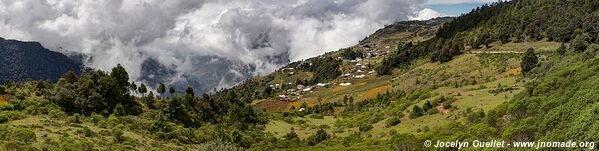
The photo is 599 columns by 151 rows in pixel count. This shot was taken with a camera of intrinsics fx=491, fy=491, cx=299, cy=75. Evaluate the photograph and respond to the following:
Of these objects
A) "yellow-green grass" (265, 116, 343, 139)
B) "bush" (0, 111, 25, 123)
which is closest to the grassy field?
"yellow-green grass" (265, 116, 343, 139)

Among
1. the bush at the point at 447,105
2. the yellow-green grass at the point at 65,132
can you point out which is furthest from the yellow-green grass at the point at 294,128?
the yellow-green grass at the point at 65,132

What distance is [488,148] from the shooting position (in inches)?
1539

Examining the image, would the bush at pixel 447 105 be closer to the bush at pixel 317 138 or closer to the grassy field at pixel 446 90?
the grassy field at pixel 446 90

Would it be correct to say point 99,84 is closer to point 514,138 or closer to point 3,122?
point 3,122

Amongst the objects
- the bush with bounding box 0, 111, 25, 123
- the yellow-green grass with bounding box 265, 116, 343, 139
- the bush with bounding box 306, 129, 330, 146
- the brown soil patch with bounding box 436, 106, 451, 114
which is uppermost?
the bush with bounding box 0, 111, 25, 123

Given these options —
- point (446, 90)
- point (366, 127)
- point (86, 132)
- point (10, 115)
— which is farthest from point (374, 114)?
point (10, 115)

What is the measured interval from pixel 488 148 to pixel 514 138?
211 centimetres

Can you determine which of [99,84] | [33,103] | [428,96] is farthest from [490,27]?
[33,103]

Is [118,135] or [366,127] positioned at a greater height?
[118,135]

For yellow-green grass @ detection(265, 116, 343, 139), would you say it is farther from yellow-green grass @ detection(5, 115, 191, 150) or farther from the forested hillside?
yellow-green grass @ detection(5, 115, 191, 150)

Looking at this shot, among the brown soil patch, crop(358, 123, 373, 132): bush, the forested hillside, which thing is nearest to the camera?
the forested hillside

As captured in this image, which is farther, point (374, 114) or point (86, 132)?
point (374, 114)

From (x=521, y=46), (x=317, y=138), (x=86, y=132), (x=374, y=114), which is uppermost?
(x=521, y=46)

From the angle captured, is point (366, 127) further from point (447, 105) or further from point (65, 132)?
point (65, 132)
